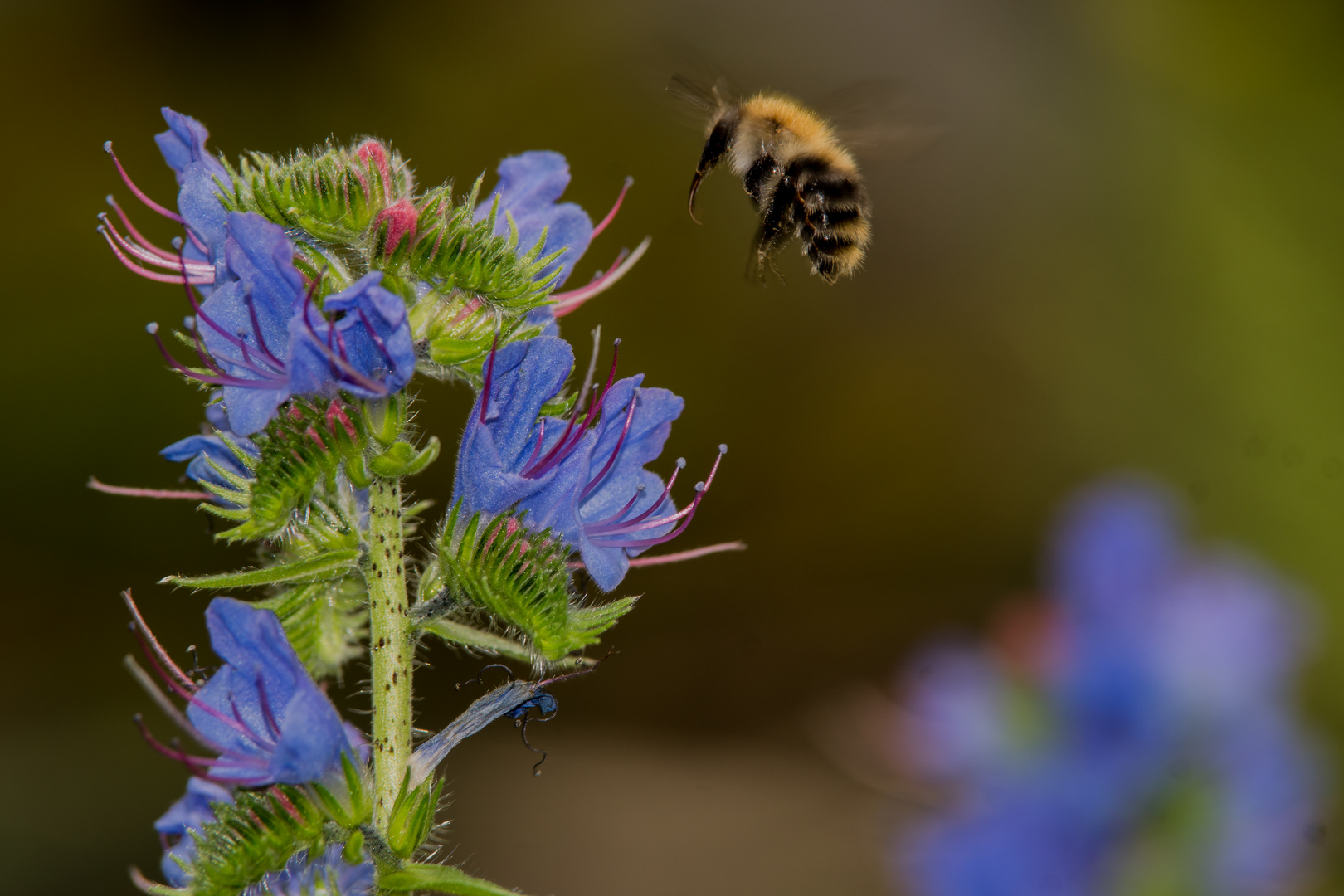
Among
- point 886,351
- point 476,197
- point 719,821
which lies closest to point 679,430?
point 886,351

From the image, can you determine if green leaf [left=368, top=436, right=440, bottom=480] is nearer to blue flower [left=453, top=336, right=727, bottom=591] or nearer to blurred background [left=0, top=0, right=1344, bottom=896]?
blue flower [left=453, top=336, right=727, bottom=591]

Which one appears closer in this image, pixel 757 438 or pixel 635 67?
pixel 635 67

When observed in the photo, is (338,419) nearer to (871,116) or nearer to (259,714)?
(259,714)

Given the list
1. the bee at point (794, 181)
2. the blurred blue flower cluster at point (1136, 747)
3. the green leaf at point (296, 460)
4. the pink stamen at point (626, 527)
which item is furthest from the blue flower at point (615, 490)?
the blurred blue flower cluster at point (1136, 747)

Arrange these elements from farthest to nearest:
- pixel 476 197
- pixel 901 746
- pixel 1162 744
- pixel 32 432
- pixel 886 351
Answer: pixel 886 351
pixel 32 432
pixel 901 746
pixel 1162 744
pixel 476 197

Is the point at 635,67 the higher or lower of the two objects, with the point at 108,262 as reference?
higher

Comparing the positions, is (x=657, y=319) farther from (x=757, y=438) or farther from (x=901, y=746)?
(x=901, y=746)

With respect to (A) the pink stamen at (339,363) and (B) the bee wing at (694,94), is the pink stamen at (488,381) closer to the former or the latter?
(A) the pink stamen at (339,363)
